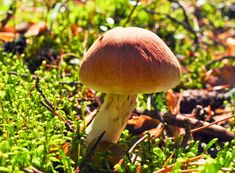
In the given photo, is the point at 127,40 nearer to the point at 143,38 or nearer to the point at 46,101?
the point at 143,38

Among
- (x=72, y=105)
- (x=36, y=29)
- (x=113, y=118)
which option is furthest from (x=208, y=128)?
(x=36, y=29)

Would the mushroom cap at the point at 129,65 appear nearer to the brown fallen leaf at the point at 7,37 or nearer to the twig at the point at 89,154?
the twig at the point at 89,154

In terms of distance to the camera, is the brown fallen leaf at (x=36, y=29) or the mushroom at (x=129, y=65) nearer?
the mushroom at (x=129, y=65)

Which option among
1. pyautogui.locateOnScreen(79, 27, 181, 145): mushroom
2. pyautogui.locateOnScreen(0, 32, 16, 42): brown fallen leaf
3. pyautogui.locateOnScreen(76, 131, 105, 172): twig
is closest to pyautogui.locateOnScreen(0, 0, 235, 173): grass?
pyautogui.locateOnScreen(76, 131, 105, 172): twig

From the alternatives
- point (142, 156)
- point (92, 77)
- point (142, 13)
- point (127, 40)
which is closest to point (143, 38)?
point (127, 40)

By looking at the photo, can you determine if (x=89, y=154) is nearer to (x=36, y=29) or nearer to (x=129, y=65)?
(x=129, y=65)

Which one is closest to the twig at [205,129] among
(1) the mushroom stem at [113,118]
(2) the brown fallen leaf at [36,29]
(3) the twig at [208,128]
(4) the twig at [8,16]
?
(3) the twig at [208,128]

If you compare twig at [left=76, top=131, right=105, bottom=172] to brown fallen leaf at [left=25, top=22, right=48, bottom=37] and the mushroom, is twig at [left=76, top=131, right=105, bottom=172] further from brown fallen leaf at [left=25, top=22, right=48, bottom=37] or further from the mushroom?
brown fallen leaf at [left=25, top=22, right=48, bottom=37]

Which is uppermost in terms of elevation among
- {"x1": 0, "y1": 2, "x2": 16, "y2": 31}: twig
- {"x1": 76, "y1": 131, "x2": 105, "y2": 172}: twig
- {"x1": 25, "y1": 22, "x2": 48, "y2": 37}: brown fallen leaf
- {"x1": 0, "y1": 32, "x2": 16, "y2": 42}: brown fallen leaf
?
{"x1": 0, "y1": 2, "x2": 16, "y2": 31}: twig
